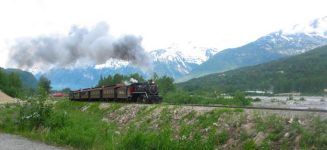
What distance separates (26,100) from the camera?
121 ft

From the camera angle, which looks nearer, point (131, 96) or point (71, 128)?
point (71, 128)

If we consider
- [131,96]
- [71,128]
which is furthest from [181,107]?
[131,96]

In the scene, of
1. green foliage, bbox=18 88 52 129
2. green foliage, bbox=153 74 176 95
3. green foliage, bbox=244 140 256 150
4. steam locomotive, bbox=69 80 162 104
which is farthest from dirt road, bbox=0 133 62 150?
green foliage, bbox=153 74 176 95

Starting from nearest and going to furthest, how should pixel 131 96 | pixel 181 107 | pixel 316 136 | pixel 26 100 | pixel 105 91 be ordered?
pixel 316 136
pixel 181 107
pixel 26 100
pixel 131 96
pixel 105 91

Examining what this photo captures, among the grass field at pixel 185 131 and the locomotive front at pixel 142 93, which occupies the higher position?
the locomotive front at pixel 142 93

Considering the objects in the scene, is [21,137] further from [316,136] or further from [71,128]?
[316,136]

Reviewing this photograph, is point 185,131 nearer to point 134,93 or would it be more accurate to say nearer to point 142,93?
point 142,93

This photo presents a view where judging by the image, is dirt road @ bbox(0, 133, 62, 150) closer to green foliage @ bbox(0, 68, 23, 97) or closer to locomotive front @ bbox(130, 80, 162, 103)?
locomotive front @ bbox(130, 80, 162, 103)

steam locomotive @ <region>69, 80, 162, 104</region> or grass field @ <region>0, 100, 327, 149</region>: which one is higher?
steam locomotive @ <region>69, 80, 162, 104</region>

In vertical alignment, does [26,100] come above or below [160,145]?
above

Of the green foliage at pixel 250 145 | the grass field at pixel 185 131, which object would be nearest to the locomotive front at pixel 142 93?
the grass field at pixel 185 131

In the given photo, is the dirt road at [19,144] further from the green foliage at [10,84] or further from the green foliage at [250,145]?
the green foliage at [10,84]

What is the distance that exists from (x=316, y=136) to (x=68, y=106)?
46501 mm

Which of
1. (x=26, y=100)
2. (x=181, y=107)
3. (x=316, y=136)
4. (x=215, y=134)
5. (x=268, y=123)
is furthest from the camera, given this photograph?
(x=26, y=100)
